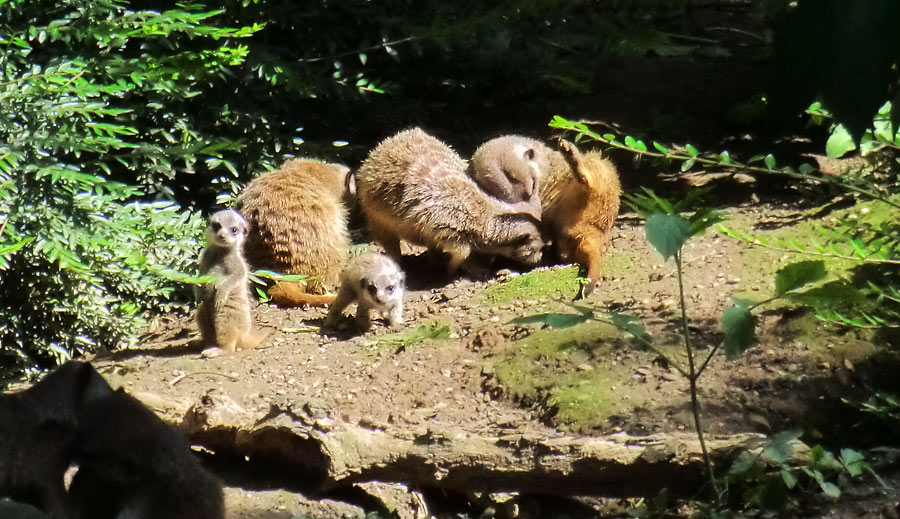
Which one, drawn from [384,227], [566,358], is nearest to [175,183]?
[384,227]

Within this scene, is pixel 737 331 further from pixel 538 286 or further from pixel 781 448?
pixel 538 286

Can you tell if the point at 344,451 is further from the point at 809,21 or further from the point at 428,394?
the point at 809,21

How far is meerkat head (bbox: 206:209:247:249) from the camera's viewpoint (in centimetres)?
566

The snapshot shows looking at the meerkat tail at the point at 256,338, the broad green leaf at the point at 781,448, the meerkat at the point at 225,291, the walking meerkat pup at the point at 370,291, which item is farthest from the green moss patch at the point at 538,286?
the broad green leaf at the point at 781,448

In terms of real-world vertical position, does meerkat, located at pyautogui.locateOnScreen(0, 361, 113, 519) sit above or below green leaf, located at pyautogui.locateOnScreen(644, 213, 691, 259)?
below

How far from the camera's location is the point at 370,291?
580cm

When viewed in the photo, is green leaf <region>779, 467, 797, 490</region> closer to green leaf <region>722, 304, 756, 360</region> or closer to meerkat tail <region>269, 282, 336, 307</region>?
green leaf <region>722, 304, 756, 360</region>

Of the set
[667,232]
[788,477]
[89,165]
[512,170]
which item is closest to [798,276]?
A: [667,232]

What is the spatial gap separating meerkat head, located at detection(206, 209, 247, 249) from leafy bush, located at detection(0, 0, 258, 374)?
27cm

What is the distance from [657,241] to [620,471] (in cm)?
114

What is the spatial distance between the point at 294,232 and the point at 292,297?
46cm

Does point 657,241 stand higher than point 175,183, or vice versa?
point 657,241

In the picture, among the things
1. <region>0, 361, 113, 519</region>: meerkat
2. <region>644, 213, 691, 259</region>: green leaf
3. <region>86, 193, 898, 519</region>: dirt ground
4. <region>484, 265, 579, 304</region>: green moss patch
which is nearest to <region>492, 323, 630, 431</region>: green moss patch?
<region>86, 193, 898, 519</region>: dirt ground

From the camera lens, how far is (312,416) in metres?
4.10
